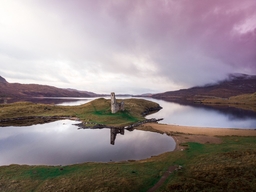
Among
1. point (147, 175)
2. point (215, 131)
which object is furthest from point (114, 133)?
point (215, 131)

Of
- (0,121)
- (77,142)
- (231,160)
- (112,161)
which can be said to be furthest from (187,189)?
(0,121)

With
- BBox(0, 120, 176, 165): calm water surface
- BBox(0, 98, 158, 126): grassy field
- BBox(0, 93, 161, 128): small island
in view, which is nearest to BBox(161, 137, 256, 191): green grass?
BBox(0, 120, 176, 165): calm water surface

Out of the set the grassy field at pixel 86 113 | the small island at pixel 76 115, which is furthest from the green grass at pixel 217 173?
the grassy field at pixel 86 113

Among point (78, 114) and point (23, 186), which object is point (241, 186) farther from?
point (78, 114)

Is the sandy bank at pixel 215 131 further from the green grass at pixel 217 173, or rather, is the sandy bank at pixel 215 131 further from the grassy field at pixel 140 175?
the grassy field at pixel 140 175

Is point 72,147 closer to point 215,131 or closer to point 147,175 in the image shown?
point 147,175

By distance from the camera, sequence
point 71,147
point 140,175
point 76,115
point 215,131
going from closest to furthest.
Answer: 1. point 140,175
2. point 71,147
3. point 215,131
4. point 76,115
